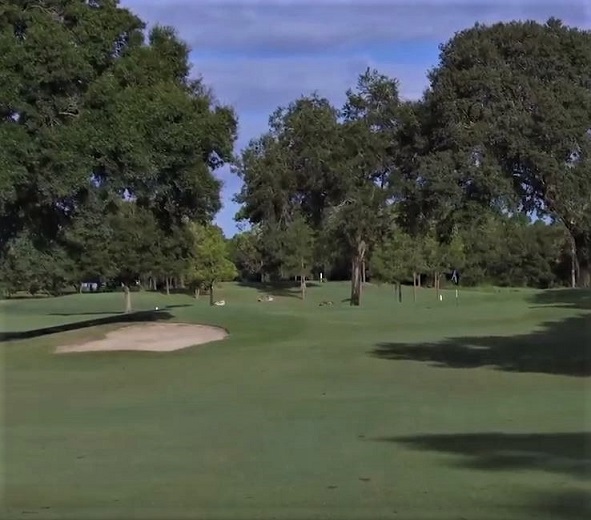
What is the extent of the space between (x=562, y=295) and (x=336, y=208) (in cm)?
1983

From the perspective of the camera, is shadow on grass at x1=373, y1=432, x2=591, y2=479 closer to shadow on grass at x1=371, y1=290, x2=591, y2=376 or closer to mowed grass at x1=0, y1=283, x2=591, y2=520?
mowed grass at x1=0, y1=283, x2=591, y2=520

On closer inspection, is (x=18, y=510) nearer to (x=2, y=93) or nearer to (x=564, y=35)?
(x=2, y=93)

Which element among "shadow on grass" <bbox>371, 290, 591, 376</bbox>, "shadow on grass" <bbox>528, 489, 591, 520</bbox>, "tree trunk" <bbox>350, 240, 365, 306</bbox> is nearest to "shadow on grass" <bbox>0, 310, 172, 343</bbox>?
"shadow on grass" <bbox>371, 290, 591, 376</bbox>

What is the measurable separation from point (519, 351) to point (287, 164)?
40.9m

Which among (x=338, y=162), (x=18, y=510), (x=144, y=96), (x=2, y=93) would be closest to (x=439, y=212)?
(x=338, y=162)

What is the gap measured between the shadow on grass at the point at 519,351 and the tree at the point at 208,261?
37.2 meters

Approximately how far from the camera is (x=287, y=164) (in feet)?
213

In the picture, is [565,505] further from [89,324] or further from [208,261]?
[208,261]

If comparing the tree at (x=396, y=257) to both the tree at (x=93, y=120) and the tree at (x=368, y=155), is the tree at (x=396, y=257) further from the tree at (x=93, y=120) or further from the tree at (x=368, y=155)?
the tree at (x=93, y=120)

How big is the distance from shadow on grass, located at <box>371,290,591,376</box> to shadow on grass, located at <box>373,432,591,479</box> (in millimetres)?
8933

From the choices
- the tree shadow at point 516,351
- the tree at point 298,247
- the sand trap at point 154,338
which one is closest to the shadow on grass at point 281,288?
the tree at point 298,247

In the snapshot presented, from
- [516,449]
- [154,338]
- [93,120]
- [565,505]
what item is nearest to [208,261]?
[154,338]

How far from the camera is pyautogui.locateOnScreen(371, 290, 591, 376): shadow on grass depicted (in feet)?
73.2

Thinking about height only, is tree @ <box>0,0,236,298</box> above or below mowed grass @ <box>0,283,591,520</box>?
above
